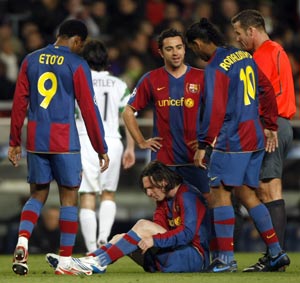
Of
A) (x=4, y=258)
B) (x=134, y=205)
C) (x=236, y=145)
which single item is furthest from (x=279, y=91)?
(x=134, y=205)


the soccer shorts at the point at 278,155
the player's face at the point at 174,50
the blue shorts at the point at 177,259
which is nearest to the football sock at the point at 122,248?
the blue shorts at the point at 177,259

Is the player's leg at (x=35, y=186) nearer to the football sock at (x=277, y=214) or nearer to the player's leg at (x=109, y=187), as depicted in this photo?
the football sock at (x=277, y=214)

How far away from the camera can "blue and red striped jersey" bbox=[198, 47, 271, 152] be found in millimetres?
9977

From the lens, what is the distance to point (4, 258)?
13008 millimetres

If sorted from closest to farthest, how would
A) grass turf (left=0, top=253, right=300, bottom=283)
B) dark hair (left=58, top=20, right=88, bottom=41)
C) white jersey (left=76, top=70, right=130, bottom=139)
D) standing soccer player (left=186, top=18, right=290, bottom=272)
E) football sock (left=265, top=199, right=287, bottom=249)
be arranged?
1. grass turf (left=0, top=253, right=300, bottom=283)
2. standing soccer player (left=186, top=18, right=290, bottom=272)
3. dark hair (left=58, top=20, right=88, bottom=41)
4. football sock (left=265, top=199, right=287, bottom=249)
5. white jersey (left=76, top=70, right=130, bottom=139)

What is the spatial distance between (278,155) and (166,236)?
1.33 m

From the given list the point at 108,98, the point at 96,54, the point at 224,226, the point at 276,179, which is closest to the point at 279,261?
the point at 224,226

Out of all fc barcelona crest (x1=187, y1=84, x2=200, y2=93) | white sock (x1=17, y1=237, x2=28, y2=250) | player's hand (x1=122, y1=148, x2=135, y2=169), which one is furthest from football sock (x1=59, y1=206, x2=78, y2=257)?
player's hand (x1=122, y1=148, x2=135, y2=169)

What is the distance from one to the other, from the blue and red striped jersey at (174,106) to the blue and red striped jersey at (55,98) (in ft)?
3.17

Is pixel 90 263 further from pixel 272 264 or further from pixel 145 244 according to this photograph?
pixel 272 264

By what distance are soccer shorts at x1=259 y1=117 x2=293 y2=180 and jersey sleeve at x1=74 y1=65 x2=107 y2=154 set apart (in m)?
1.43

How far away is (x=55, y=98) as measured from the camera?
10.1 meters

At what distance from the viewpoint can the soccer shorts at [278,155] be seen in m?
10.7

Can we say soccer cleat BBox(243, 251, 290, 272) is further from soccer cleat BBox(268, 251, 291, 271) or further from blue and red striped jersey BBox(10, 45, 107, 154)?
blue and red striped jersey BBox(10, 45, 107, 154)
